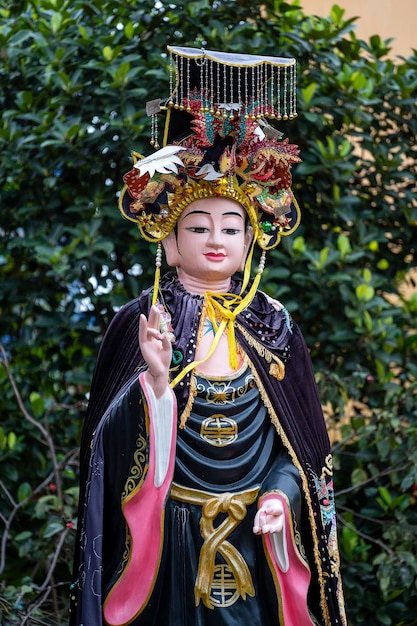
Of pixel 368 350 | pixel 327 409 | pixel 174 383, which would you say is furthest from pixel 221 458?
pixel 327 409

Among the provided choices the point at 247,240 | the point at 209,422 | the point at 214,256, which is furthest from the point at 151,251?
the point at 209,422

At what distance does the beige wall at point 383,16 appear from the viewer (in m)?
7.96

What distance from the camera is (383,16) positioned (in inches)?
316

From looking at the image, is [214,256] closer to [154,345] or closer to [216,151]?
[216,151]

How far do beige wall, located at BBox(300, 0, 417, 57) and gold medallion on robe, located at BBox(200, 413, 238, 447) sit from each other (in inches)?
150

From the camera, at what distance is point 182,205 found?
4.94 m

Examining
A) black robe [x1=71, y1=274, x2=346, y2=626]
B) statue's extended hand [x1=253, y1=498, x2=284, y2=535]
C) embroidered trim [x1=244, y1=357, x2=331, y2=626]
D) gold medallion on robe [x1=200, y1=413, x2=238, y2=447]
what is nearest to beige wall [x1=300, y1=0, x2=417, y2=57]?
black robe [x1=71, y1=274, x2=346, y2=626]

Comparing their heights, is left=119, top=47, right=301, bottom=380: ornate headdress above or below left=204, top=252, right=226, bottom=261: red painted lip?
above

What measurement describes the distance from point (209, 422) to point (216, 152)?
0.97 metres

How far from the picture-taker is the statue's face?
16.1ft

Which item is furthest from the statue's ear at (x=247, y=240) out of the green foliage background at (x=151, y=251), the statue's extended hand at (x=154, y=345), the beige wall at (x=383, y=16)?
the beige wall at (x=383, y=16)

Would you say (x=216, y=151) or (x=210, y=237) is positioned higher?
(x=216, y=151)

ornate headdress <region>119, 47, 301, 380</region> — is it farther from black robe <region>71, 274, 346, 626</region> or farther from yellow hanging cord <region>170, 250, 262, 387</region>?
black robe <region>71, 274, 346, 626</region>

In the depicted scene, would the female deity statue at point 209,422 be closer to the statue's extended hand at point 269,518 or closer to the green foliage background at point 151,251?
the statue's extended hand at point 269,518
